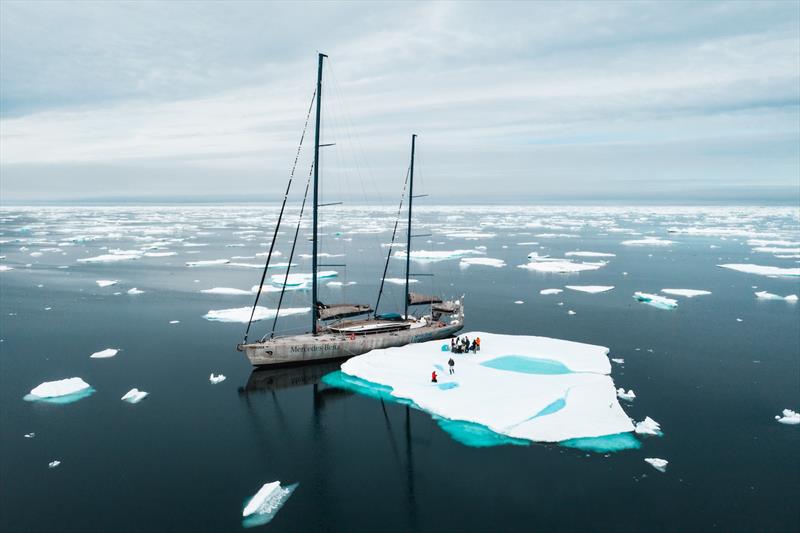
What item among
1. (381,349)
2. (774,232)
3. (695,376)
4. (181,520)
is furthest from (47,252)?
(774,232)

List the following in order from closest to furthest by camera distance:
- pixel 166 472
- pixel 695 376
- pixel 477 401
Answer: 1. pixel 166 472
2. pixel 477 401
3. pixel 695 376

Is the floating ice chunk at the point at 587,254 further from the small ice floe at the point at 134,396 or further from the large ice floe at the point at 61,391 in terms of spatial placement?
the large ice floe at the point at 61,391

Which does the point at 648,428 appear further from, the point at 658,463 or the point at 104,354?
the point at 104,354

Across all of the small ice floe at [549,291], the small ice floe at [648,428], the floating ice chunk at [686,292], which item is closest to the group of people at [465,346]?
the small ice floe at [648,428]

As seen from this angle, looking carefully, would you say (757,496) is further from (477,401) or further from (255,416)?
(255,416)

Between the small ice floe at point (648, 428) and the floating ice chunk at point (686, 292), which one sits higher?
the floating ice chunk at point (686, 292)

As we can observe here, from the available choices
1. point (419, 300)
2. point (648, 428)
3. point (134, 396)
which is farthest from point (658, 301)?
point (134, 396)
